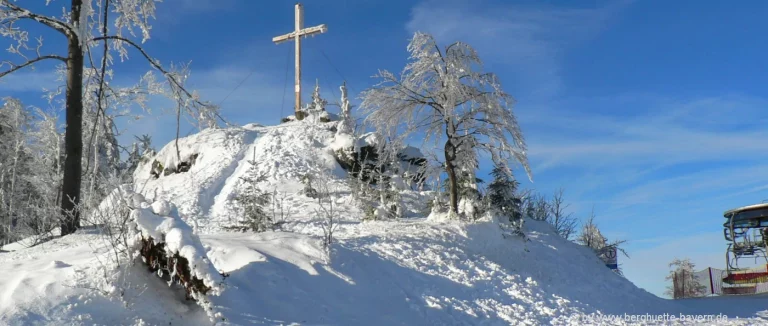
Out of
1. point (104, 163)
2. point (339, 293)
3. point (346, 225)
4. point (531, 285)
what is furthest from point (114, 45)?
point (104, 163)

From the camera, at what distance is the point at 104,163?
127 ft

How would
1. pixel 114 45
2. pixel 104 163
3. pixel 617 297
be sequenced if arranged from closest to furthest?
pixel 114 45 < pixel 617 297 < pixel 104 163

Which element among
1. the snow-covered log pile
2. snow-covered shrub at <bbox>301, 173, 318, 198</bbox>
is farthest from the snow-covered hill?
snow-covered shrub at <bbox>301, 173, 318, 198</bbox>

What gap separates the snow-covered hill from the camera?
7.31m

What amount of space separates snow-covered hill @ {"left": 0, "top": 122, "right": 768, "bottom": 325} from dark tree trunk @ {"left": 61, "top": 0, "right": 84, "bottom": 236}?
1.14 metres

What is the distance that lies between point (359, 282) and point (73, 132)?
7.17m

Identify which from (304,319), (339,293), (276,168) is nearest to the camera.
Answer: (304,319)

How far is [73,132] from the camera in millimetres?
12094

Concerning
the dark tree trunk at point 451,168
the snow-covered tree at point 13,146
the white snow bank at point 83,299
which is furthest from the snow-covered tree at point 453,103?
the snow-covered tree at point 13,146

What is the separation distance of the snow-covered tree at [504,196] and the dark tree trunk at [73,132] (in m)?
10.9

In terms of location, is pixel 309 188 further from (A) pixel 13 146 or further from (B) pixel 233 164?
(A) pixel 13 146

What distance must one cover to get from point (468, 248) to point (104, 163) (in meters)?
32.8

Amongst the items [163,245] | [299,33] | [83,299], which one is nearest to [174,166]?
[299,33]

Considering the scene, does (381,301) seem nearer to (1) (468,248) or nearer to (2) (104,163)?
(1) (468,248)
